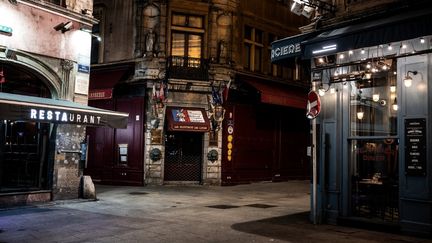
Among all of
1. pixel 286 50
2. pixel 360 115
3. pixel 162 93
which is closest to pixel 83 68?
pixel 162 93

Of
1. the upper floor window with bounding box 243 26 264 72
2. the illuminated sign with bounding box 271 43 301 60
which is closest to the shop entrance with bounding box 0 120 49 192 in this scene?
the illuminated sign with bounding box 271 43 301 60

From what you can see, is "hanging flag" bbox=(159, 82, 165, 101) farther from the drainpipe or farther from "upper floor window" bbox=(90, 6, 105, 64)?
the drainpipe

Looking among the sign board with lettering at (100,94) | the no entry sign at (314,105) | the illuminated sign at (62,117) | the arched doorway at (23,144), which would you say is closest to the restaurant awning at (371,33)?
the no entry sign at (314,105)

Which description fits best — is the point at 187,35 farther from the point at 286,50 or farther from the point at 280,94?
the point at 286,50

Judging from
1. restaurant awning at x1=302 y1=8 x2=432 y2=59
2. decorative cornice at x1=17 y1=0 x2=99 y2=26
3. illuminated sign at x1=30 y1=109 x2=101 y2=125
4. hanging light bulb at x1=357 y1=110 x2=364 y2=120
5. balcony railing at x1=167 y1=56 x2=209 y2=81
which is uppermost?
decorative cornice at x1=17 y1=0 x2=99 y2=26

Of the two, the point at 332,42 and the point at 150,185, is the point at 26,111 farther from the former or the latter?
the point at 150,185

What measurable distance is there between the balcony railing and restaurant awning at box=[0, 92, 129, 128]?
7.34 meters

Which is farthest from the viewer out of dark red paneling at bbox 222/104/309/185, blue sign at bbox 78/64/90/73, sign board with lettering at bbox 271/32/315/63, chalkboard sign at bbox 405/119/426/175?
dark red paneling at bbox 222/104/309/185

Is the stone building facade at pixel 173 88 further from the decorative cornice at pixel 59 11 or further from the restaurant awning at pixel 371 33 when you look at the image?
the restaurant awning at pixel 371 33

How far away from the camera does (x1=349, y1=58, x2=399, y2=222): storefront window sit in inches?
388

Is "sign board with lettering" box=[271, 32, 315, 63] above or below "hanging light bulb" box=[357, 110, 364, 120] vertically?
above

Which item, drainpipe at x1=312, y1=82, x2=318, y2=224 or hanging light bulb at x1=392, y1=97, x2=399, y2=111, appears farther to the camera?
drainpipe at x1=312, y1=82, x2=318, y2=224

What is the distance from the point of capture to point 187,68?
19469mm

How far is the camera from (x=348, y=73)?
10.4m
